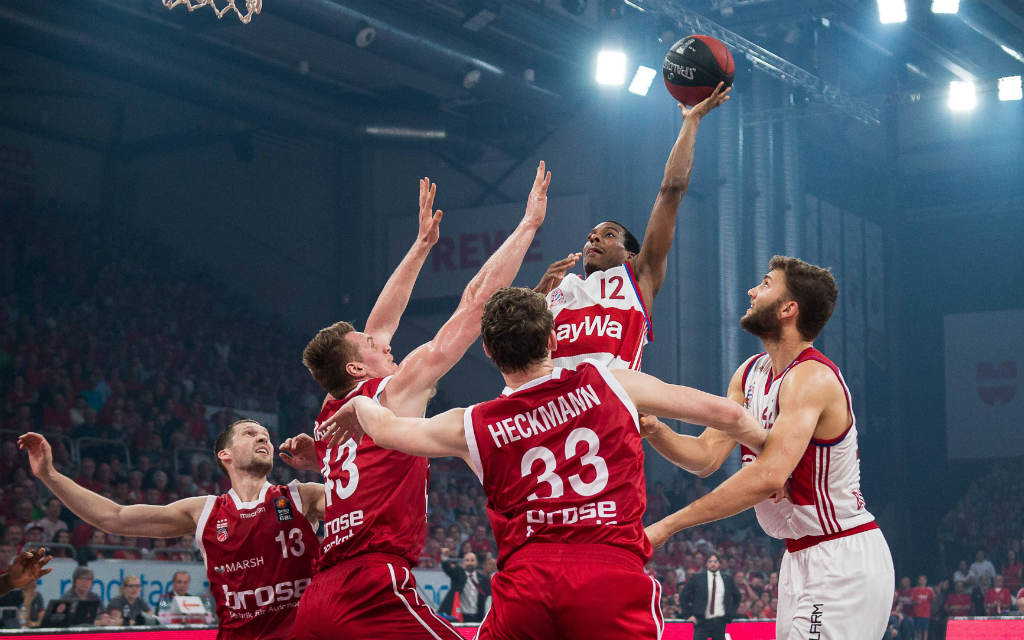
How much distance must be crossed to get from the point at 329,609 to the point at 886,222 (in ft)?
84.0

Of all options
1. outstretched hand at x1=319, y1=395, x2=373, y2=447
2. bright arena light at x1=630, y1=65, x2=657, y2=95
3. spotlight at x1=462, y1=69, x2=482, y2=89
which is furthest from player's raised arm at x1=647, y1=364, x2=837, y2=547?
bright arena light at x1=630, y1=65, x2=657, y2=95

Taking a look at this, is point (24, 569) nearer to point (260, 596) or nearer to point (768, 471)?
point (260, 596)

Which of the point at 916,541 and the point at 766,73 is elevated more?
the point at 766,73

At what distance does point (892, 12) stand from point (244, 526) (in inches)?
684

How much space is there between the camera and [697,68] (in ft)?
20.8

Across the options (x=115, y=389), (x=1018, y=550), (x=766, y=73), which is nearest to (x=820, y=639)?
(x=115, y=389)

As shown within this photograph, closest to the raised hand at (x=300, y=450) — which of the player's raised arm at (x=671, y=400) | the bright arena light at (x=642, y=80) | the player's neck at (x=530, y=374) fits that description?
the player's neck at (x=530, y=374)

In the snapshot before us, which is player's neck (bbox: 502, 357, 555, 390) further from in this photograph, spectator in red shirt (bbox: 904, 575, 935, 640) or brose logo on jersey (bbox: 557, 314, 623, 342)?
spectator in red shirt (bbox: 904, 575, 935, 640)

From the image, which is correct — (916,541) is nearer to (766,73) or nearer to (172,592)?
(766,73)

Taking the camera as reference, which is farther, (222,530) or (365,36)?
(365,36)

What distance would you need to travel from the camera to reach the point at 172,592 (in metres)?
11.0

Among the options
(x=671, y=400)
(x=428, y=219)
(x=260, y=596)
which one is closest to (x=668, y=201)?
(x=428, y=219)

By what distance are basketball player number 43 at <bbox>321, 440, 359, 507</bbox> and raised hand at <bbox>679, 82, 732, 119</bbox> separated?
8.79ft

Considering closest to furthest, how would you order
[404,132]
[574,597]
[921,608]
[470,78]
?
[574,597]
[470,78]
[921,608]
[404,132]
